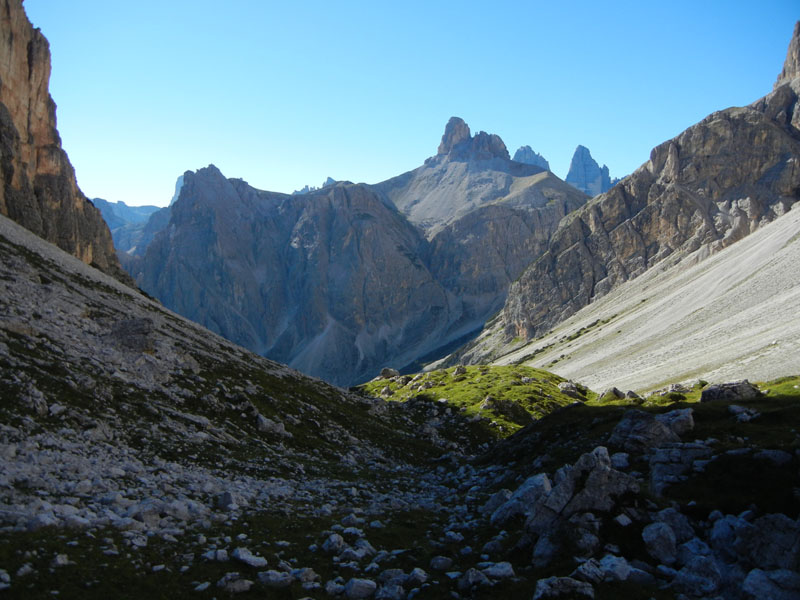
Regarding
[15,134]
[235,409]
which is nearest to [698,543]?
[235,409]

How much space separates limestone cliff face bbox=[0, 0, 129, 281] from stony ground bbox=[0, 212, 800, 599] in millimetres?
66184

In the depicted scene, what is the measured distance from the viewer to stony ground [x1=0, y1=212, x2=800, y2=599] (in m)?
14.0

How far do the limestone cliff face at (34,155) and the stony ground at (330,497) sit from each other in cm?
6618

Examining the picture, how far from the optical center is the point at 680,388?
67.1 meters

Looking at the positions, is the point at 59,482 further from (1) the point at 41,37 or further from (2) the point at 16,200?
(1) the point at 41,37

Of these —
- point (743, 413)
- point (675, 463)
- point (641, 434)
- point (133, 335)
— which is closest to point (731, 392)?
point (743, 413)

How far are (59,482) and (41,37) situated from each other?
450ft

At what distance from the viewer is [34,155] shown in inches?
4382

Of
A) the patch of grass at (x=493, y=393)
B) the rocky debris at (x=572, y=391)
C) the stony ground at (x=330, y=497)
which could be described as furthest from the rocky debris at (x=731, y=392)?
the rocky debris at (x=572, y=391)

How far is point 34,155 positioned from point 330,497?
117901mm

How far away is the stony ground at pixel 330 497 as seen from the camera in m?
14.0

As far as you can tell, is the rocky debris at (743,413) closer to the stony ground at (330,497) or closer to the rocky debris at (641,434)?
the stony ground at (330,497)

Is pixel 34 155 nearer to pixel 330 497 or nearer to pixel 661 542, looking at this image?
pixel 330 497

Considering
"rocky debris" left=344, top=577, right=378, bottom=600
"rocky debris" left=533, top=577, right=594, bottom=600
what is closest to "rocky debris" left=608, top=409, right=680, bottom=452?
"rocky debris" left=533, top=577, right=594, bottom=600
